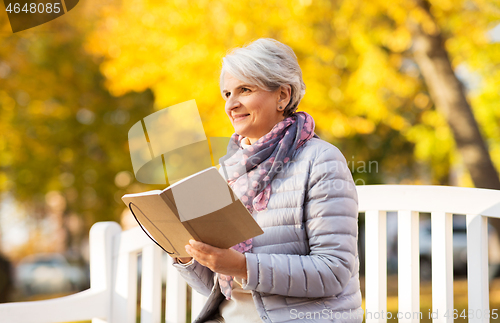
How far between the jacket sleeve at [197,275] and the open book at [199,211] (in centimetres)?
29

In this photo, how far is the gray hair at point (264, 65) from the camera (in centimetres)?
164

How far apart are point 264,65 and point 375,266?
99 cm

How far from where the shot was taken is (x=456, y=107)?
4883 millimetres

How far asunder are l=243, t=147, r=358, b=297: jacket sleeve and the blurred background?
118cm

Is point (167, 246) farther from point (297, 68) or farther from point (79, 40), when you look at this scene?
point (79, 40)

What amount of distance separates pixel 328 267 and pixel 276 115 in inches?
24.1

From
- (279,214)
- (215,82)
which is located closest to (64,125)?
(215,82)

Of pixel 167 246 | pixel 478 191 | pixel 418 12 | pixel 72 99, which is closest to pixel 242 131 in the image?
pixel 167 246

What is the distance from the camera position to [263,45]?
167 centimetres

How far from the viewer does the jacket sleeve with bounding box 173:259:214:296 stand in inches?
65.7

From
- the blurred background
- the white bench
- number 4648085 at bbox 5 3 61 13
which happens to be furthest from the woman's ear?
number 4648085 at bbox 5 3 61 13

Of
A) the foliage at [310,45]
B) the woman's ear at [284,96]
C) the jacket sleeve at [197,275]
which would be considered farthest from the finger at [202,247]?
the foliage at [310,45]

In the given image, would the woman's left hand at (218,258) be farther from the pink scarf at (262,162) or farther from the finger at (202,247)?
the pink scarf at (262,162)

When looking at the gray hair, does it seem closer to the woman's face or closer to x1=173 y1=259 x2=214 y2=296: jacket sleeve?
the woman's face
